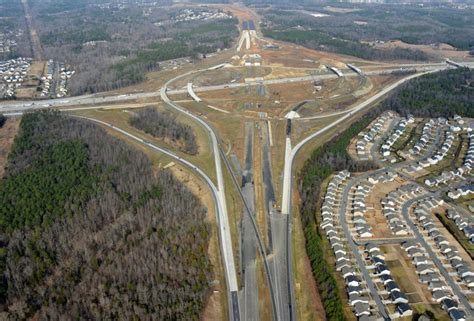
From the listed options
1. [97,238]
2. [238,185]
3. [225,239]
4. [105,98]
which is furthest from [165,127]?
[225,239]

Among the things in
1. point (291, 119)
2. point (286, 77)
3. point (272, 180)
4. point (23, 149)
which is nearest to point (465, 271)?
point (272, 180)

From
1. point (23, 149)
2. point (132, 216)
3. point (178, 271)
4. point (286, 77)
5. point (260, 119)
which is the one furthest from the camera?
point (286, 77)

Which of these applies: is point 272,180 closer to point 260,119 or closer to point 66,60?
point 260,119

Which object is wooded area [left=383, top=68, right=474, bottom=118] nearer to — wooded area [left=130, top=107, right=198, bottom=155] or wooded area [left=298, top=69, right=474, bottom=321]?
wooded area [left=298, top=69, right=474, bottom=321]

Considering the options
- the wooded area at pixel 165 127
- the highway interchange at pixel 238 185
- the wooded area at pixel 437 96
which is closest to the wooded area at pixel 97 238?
the highway interchange at pixel 238 185

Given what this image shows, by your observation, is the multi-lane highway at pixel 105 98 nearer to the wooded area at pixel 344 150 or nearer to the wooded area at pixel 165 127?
the wooded area at pixel 165 127

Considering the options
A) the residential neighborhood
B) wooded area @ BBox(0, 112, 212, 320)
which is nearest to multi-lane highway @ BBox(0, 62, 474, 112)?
wooded area @ BBox(0, 112, 212, 320)

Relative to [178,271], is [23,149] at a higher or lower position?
higher
